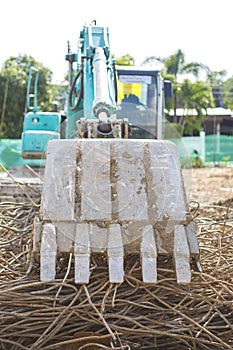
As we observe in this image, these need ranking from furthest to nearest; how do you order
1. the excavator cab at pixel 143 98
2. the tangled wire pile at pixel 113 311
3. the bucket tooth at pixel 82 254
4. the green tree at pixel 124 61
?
the green tree at pixel 124 61 → the excavator cab at pixel 143 98 → the bucket tooth at pixel 82 254 → the tangled wire pile at pixel 113 311

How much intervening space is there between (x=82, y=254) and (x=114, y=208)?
37 centimetres

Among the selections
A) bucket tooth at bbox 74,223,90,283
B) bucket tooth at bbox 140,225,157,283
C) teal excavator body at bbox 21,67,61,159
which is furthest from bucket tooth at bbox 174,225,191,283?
teal excavator body at bbox 21,67,61,159

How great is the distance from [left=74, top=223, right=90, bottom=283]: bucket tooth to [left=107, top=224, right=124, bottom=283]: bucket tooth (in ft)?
0.41

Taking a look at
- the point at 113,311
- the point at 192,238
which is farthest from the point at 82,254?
the point at 192,238

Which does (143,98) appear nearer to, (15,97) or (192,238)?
(192,238)

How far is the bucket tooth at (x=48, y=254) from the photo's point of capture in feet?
10.8

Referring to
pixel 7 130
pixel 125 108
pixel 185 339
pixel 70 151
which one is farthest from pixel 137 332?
pixel 7 130

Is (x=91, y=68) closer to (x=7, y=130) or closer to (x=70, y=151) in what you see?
(x=70, y=151)

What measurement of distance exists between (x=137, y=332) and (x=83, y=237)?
0.65 metres

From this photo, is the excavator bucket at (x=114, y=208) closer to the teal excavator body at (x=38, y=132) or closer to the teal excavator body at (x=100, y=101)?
the teal excavator body at (x=100, y=101)

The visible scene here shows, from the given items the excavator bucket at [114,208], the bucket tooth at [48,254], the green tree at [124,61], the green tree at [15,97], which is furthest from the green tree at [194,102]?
the bucket tooth at [48,254]

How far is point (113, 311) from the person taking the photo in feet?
10.5

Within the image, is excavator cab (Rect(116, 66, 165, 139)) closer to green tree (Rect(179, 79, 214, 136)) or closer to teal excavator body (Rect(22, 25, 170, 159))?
teal excavator body (Rect(22, 25, 170, 159))

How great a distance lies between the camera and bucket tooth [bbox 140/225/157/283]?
3275mm
